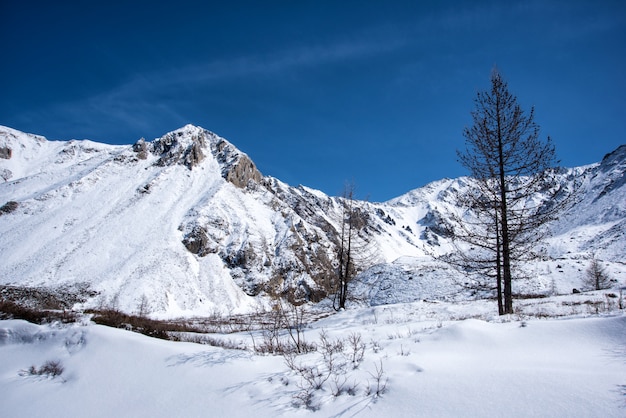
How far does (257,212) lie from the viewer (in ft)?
225

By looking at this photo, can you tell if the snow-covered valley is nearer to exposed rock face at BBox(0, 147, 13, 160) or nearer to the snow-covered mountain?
the snow-covered mountain

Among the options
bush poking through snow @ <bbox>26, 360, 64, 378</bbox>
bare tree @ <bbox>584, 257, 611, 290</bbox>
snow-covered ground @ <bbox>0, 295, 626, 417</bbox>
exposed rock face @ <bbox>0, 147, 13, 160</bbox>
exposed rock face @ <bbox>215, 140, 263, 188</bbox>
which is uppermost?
exposed rock face @ <bbox>0, 147, 13, 160</bbox>

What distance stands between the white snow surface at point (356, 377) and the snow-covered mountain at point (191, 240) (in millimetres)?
16220

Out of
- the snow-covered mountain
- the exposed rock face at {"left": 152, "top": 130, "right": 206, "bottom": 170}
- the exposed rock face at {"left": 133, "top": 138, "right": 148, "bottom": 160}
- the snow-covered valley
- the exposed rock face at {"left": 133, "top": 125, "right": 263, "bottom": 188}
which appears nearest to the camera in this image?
the snow-covered valley

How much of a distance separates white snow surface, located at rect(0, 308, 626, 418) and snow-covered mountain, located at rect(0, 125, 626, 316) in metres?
16.2

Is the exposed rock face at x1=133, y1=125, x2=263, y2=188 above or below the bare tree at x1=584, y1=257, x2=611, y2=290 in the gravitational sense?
above

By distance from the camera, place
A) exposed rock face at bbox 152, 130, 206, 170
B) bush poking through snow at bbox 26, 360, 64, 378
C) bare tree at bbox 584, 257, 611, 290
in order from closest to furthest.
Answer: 1. bush poking through snow at bbox 26, 360, 64, 378
2. bare tree at bbox 584, 257, 611, 290
3. exposed rock face at bbox 152, 130, 206, 170

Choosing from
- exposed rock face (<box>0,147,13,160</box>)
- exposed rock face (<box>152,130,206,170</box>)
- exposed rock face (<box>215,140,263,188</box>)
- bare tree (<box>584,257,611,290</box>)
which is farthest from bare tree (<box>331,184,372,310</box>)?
exposed rock face (<box>0,147,13,160</box>)

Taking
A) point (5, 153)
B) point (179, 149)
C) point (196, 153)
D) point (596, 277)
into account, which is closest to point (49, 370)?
point (596, 277)

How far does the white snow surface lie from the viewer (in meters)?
3.24

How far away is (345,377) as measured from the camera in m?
4.27

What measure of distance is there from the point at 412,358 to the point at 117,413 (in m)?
4.16

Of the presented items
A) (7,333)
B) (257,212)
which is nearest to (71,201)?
(257,212)

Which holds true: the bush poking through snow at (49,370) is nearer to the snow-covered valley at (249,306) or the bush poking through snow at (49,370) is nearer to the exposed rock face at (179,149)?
the snow-covered valley at (249,306)
